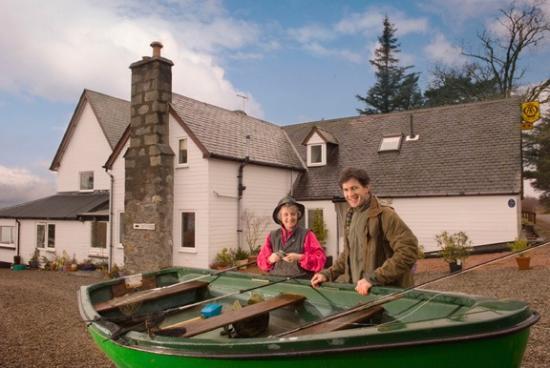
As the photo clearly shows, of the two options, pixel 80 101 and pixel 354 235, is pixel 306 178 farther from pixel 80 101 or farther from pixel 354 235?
pixel 354 235

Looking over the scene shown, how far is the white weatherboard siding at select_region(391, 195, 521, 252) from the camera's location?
45.4 feet

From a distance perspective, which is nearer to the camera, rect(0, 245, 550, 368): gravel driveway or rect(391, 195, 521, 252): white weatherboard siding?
rect(0, 245, 550, 368): gravel driveway

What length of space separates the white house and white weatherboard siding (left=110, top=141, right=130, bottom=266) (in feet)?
0.16

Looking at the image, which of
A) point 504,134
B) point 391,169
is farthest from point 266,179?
point 504,134

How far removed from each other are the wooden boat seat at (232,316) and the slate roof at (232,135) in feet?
32.1

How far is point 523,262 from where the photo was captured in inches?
437

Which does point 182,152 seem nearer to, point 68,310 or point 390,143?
point 68,310

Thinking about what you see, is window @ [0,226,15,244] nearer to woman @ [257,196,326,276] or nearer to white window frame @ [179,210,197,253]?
white window frame @ [179,210,197,253]

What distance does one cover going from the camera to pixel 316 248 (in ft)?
16.3

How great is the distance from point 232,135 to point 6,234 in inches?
528

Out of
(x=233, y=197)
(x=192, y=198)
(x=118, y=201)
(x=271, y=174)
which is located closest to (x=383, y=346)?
(x=192, y=198)

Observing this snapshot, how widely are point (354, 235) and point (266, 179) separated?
12.4 metres

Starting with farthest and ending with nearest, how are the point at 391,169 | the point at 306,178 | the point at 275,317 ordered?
1. the point at 306,178
2. the point at 391,169
3. the point at 275,317

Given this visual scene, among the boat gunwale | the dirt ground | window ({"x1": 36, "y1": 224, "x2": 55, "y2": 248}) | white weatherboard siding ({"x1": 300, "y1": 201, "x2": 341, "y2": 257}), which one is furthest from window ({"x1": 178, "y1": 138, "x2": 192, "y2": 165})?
the boat gunwale
